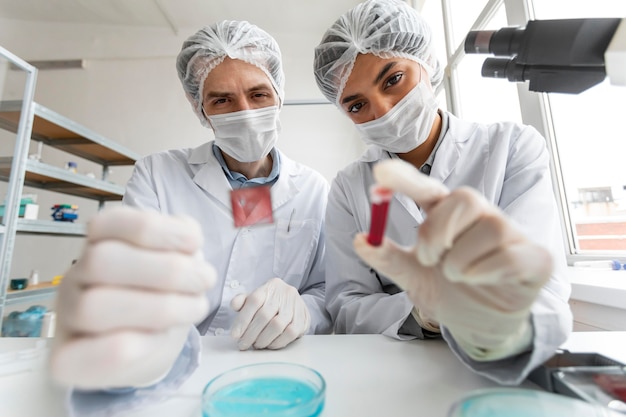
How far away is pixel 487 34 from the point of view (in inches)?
19.8

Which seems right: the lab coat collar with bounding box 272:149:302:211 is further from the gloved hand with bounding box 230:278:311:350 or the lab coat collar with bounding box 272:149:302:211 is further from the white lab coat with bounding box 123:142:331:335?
the gloved hand with bounding box 230:278:311:350

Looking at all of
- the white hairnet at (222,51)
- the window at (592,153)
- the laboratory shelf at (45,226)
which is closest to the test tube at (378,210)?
the white hairnet at (222,51)

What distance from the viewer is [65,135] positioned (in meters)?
2.57

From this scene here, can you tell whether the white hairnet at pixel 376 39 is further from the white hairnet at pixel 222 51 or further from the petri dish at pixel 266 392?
the petri dish at pixel 266 392

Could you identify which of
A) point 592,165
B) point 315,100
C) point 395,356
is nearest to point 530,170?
point 395,356

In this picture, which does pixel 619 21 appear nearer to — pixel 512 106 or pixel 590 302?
pixel 590 302

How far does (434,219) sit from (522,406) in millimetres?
286

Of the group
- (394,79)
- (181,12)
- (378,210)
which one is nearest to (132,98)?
(181,12)

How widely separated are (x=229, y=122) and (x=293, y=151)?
2450 mm

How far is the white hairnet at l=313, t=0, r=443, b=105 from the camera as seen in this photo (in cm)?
100

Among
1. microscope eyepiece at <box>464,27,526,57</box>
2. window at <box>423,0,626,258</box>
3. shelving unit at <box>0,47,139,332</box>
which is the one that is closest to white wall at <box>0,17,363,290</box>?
shelving unit at <box>0,47,139,332</box>

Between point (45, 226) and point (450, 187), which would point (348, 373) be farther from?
point (45, 226)

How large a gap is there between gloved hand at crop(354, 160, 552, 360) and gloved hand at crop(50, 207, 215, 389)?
190 mm

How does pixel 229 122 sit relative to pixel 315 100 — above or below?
below
